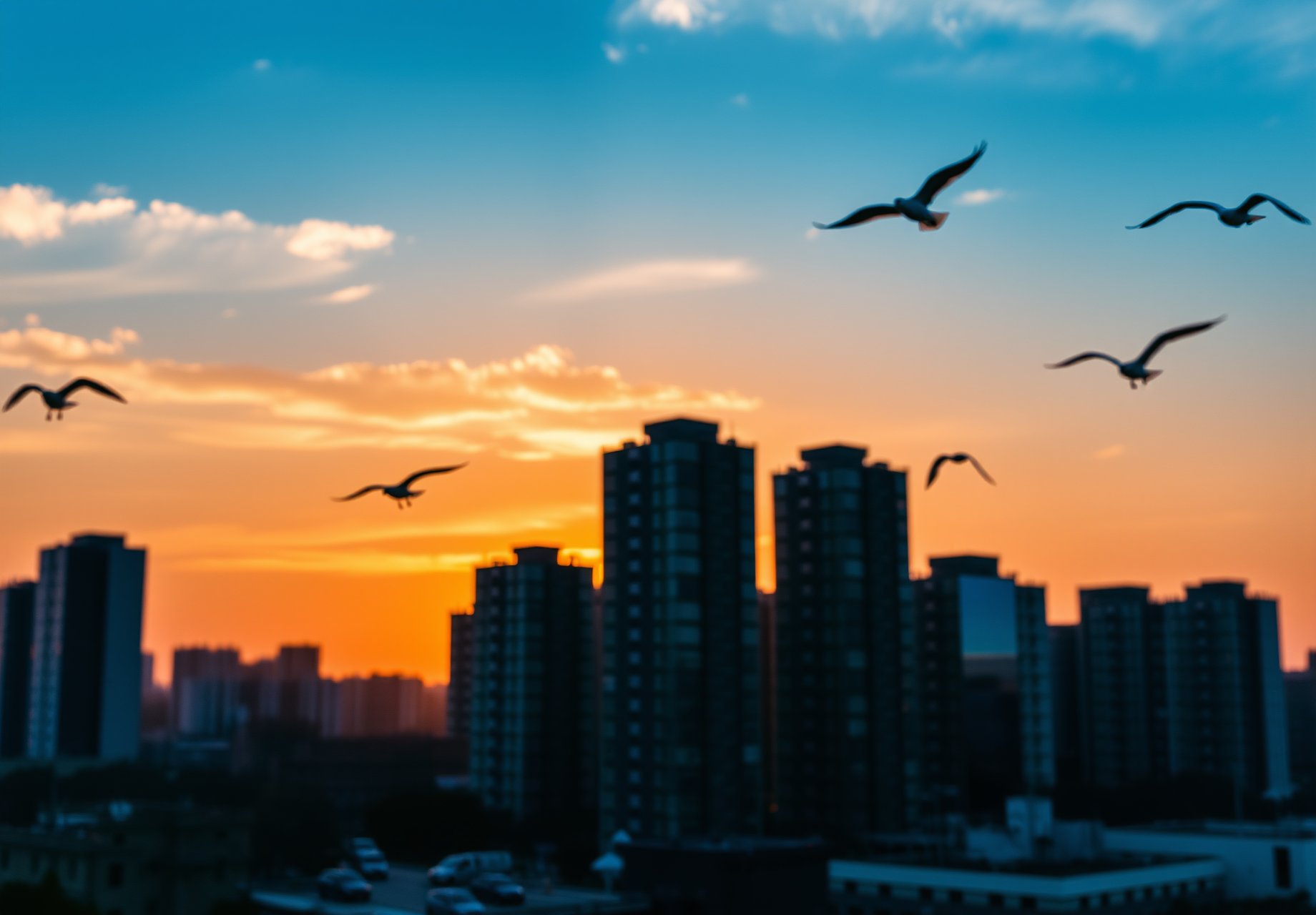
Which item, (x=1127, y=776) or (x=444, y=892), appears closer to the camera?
(x=444, y=892)

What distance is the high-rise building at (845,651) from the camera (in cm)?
12800

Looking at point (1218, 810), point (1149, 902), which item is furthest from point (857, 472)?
point (1218, 810)

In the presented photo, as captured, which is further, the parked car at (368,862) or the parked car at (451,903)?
the parked car at (368,862)

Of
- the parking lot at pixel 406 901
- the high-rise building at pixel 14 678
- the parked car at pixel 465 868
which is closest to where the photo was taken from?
the parking lot at pixel 406 901

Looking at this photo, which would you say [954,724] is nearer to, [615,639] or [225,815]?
[615,639]

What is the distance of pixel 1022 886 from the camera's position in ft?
311

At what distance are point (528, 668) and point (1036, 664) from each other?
198 ft

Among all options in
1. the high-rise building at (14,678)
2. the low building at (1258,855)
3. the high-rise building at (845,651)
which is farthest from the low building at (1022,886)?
the high-rise building at (14,678)

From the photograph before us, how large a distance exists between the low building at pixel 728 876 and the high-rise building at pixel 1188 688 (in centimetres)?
10211

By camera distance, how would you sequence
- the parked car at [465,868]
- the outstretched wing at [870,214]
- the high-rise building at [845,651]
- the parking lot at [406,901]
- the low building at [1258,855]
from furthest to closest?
the high-rise building at [845,651]
the low building at [1258,855]
the parked car at [465,868]
the parking lot at [406,901]
the outstretched wing at [870,214]

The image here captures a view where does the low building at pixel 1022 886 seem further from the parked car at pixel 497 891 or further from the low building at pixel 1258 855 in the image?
the parked car at pixel 497 891

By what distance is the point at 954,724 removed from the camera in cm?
14850

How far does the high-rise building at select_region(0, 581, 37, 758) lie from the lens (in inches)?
6860

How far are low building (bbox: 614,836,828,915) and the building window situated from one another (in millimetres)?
44303
